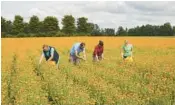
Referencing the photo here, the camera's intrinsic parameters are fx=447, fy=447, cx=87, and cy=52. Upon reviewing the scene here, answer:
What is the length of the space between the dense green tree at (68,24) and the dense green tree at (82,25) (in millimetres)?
1050

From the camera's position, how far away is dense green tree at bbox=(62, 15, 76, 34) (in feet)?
272

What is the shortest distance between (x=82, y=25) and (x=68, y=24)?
105 inches

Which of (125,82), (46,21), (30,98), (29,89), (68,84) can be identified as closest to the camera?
(30,98)

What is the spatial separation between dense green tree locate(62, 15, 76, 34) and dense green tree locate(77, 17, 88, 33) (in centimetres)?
A: 105

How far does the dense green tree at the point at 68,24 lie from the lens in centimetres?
8288

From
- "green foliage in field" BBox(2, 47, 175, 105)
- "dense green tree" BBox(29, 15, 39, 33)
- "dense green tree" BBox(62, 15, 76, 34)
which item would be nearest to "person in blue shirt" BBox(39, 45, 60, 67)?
"green foliage in field" BBox(2, 47, 175, 105)

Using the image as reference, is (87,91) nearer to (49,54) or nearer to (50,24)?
(49,54)

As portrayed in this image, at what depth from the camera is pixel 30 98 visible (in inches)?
375

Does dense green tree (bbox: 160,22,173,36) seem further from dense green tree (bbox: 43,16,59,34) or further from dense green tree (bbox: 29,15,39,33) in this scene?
dense green tree (bbox: 29,15,39,33)

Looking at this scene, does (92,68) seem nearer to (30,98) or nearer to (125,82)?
(125,82)

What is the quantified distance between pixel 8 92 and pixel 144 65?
7.86 metres

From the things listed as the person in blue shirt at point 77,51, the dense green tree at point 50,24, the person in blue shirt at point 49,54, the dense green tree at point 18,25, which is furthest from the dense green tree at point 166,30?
the person in blue shirt at point 49,54

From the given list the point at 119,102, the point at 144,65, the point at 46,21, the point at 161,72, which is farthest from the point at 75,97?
the point at 46,21

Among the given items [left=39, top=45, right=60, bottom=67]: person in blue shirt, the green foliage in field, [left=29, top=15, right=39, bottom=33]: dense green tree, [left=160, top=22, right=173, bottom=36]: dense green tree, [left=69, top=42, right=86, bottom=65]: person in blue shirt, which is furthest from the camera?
[left=29, top=15, right=39, bottom=33]: dense green tree
